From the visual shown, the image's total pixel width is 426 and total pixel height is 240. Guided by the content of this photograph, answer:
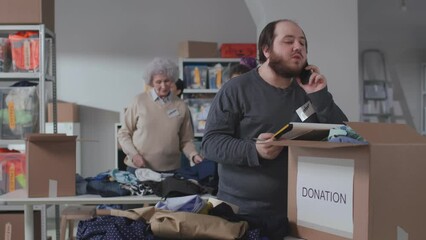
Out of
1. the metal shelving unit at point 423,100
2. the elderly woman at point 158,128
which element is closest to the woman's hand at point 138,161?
the elderly woman at point 158,128

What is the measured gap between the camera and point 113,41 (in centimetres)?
618

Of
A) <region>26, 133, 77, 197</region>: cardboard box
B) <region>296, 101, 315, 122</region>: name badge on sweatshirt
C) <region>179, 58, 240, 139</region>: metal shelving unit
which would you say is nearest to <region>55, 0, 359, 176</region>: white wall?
<region>179, 58, 240, 139</region>: metal shelving unit

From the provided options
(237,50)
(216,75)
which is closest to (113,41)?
(216,75)

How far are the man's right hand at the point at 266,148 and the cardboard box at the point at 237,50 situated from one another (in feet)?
14.0

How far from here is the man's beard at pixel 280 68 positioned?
180cm

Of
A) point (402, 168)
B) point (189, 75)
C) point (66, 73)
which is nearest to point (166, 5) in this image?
point (189, 75)

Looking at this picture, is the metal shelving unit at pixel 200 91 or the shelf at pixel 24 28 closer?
the shelf at pixel 24 28

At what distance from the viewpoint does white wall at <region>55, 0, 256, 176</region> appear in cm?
613

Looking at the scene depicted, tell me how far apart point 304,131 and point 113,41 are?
5.08 metres

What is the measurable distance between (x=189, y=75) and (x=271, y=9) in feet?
8.17

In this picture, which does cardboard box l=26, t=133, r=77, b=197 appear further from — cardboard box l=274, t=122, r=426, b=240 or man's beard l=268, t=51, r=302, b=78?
cardboard box l=274, t=122, r=426, b=240

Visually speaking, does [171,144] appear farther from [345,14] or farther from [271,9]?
[345,14]

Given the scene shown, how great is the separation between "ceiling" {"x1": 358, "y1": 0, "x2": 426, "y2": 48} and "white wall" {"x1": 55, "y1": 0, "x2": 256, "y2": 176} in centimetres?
211

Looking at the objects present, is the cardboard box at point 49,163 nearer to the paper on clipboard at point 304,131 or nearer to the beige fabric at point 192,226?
the beige fabric at point 192,226
